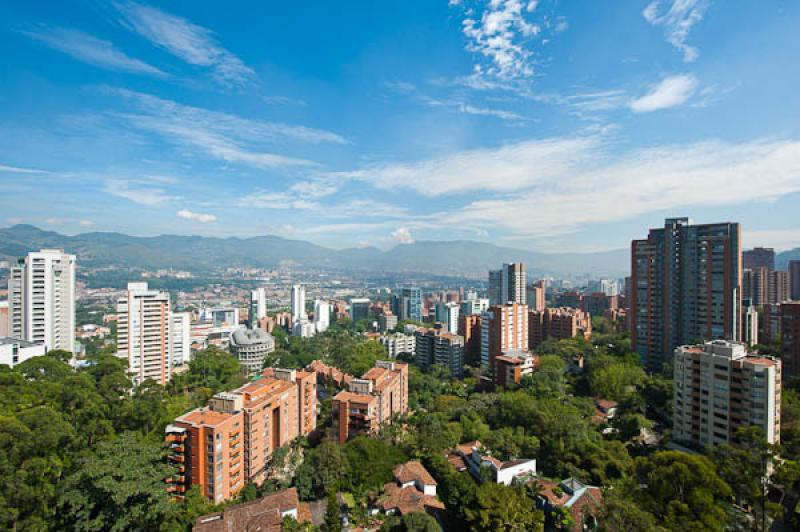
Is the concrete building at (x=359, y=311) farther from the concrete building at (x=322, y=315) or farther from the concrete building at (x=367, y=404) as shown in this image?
the concrete building at (x=367, y=404)

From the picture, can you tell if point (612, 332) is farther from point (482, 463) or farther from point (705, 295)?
point (482, 463)

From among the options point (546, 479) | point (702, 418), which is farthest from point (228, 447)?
point (702, 418)

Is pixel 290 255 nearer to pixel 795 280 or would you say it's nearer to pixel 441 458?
pixel 795 280

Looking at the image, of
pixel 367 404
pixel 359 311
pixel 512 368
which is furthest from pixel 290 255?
pixel 367 404

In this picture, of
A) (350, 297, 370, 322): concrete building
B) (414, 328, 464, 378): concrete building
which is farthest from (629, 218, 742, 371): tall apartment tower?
(350, 297, 370, 322): concrete building

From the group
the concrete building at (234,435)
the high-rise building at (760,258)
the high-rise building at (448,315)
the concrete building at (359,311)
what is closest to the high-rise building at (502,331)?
the concrete building at (234,435)

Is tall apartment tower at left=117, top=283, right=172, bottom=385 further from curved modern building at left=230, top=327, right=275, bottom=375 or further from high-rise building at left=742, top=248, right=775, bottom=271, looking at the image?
high-rise building at left=742, top=248, right=775, bottom=271
